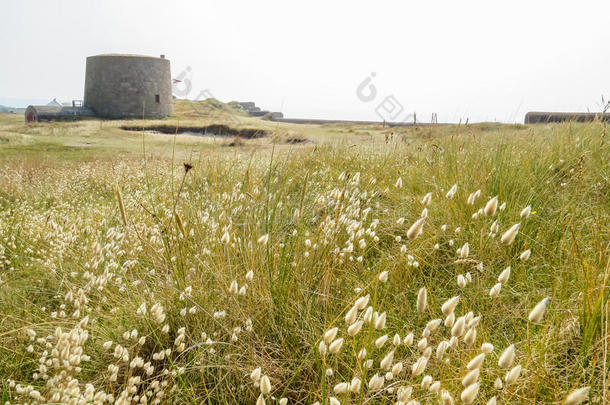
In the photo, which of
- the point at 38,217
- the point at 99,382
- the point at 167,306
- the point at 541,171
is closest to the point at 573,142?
the point at 541,171

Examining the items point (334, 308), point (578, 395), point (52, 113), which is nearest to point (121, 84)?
point (52, 113)

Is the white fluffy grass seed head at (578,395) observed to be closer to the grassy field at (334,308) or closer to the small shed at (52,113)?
the grassy field at (334,308)

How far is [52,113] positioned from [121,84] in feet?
17.9

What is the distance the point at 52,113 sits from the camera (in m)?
29.6

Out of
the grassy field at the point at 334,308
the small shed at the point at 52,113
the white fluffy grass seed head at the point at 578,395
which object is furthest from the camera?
the small shed at the point at 52,113

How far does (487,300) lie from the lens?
1.99 metres

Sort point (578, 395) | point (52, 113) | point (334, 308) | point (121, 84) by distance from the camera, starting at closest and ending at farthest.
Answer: point (578, 395)
point (334, 308)
point (52, 113)
point (121, 84)

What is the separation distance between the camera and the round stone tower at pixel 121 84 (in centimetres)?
3052

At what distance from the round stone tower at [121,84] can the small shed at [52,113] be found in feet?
5.16

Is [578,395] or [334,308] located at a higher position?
[578,395]

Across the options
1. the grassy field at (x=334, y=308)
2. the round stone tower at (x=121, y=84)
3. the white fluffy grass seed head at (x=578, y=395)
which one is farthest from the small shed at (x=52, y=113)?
the white fluffy grass seed head at (x=578, y=395)

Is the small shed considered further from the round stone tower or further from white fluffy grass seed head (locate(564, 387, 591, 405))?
white fluffy grass seed head (locate(564, 387, 591, 405))

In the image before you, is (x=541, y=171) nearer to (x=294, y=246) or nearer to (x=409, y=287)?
(x=409, y=287)

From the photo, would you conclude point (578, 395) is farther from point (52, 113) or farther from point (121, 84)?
point (52, 113)
